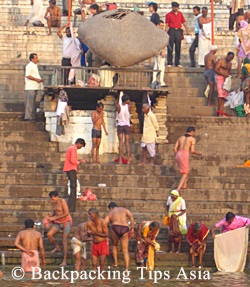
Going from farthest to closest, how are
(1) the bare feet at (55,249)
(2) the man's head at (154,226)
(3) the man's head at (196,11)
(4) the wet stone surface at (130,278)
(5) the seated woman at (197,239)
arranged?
(3) the man's head at (196,11) < (1) the bare feet at (55,249) < (5) the seated woman at (197,239) < (2) the man's head at (154,226) < (4) the wet stone surface at (130,278)

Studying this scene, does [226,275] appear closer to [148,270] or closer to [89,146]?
[148,270]

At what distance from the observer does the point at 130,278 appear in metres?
20.6

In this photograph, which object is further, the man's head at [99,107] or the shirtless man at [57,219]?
the man's head at [99,107]

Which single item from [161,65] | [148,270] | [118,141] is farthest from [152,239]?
[161,65]

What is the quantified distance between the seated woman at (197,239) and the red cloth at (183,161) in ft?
6.62

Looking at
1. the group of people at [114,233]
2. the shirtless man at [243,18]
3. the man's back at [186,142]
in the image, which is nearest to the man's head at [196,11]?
the shirtless man at [243,18]

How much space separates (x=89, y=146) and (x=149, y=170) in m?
1.72

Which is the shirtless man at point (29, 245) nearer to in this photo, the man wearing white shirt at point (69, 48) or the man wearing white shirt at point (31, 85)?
the man wearing white shirt at point (31, 85)

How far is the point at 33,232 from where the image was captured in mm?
20781

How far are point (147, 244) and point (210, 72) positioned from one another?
728 centimetres

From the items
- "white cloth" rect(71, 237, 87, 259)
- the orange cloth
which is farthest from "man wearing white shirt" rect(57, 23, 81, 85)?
the orange cloth

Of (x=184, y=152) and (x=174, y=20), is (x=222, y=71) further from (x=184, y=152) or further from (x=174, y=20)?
(x=184, y=152)

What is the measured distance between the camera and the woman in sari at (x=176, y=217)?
22.1 meters

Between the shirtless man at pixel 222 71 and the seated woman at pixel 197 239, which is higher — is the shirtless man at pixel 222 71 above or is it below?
above
